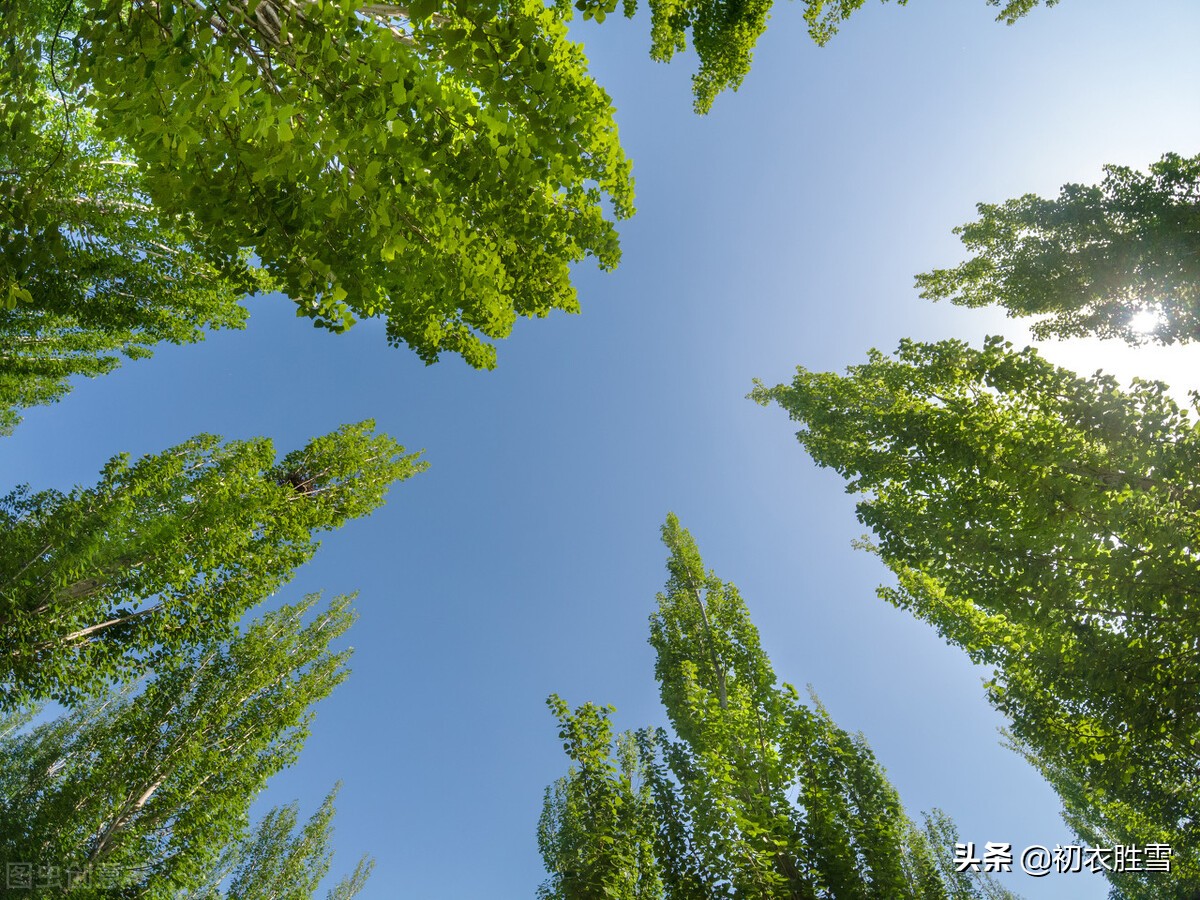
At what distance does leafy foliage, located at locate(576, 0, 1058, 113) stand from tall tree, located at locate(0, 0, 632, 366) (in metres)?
9.05

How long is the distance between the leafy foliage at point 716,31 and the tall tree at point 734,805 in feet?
41.5

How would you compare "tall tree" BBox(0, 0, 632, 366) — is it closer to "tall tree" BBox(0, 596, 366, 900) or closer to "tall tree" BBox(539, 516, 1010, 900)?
"tall tree" BBox(539, 516, 1010, 900)

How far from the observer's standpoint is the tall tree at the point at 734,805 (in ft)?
23.3

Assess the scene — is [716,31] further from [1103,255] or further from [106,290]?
[106,290]

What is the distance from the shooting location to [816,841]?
7738 mm

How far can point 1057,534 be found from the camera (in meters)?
5.78

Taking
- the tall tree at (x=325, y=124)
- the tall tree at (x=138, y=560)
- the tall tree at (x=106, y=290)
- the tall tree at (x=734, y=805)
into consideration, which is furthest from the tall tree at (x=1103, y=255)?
the tall tree at (x=138, y=560)

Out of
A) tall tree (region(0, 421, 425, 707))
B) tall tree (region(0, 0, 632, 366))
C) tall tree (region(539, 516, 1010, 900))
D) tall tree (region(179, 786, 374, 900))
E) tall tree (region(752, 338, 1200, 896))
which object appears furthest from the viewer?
tall tree (region(179, 786, 374, 900))

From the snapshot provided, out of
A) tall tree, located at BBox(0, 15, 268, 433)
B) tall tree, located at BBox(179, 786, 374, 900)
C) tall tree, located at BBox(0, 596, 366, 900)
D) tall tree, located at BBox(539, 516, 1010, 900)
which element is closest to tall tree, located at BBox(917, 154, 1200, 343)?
tall tree, located at BBox(539, 516, 1010, 900)

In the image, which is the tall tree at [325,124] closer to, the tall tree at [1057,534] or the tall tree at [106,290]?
the tall tree at [106,290]

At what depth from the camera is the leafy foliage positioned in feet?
31.4

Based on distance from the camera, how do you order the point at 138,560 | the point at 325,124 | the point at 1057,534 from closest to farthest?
the point at 325,124
the point at 1057,534
the point at 138,560

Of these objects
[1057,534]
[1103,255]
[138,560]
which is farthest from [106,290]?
[1103,255]

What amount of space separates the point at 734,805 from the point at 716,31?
1417 centimetres
